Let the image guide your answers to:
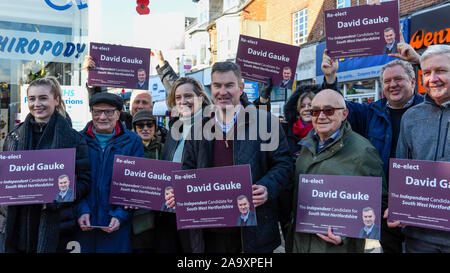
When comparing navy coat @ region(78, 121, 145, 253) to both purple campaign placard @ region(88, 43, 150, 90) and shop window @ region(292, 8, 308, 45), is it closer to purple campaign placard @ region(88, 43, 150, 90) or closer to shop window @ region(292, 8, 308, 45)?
purple campaign placard @ region(88, 43, 150, 90)

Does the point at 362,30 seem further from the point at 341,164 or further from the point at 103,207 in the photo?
the point at 103,207

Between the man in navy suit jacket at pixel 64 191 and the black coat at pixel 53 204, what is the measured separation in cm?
7

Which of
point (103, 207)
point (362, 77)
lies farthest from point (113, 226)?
point (362, 77)

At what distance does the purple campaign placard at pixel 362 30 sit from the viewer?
12.0 feet

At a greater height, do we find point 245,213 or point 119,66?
point 119,66

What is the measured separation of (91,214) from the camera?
2877mm

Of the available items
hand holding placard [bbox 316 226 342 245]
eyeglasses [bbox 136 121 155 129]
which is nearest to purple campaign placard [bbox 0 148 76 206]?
eyeglasses [bbox 136 121 155 129]

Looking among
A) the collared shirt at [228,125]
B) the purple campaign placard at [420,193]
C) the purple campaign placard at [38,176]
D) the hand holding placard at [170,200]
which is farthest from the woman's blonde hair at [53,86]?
the purple campaign placard at [420,193]

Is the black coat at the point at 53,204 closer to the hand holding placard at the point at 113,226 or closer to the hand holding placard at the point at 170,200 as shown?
the hand holding placard at the point at 113,226

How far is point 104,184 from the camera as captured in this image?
2.93 meters

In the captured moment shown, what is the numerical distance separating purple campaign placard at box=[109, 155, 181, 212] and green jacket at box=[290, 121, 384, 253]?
3.30ft

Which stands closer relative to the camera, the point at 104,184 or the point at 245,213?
the point at 245,213

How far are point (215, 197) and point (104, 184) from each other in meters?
0.98

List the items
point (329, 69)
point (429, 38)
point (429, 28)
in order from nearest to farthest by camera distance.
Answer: point (329, 69) < point (429, 38) < point (429, 28)
